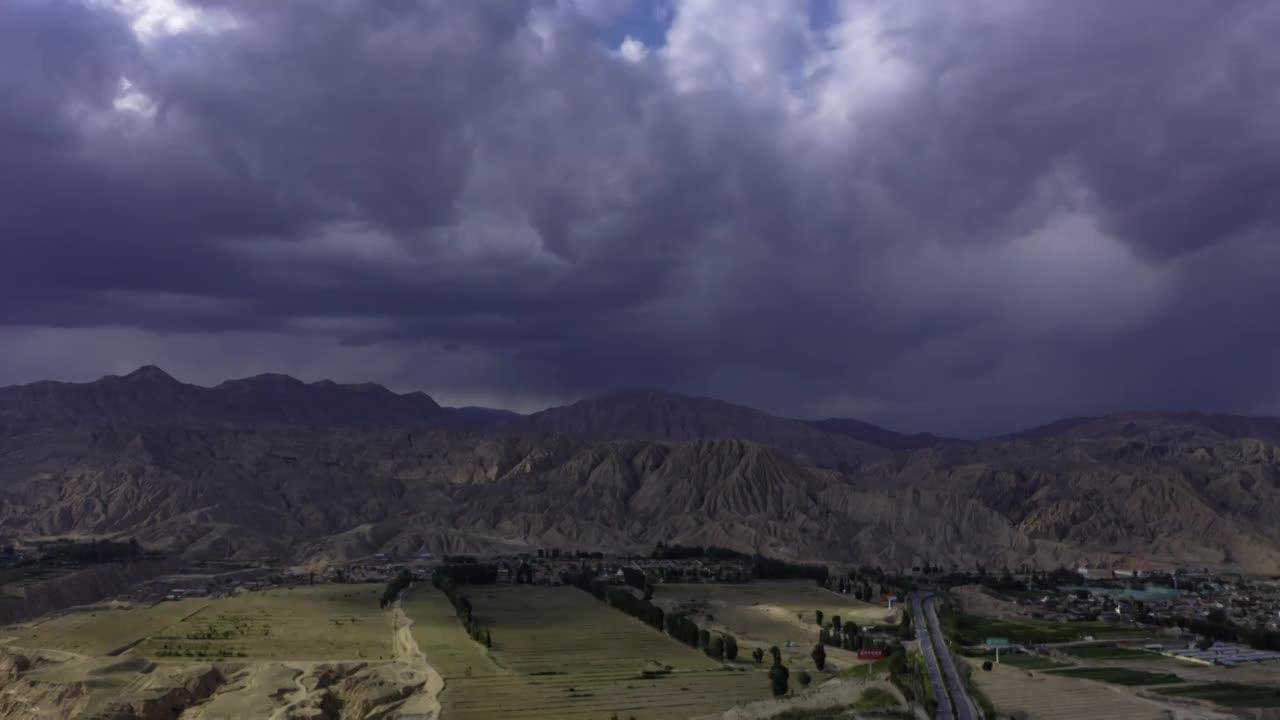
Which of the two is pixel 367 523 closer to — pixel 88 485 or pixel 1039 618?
pixel 88 485

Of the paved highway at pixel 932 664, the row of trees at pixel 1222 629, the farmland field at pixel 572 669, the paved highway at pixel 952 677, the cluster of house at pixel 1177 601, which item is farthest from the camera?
the cluster of house at pixel 1177 601

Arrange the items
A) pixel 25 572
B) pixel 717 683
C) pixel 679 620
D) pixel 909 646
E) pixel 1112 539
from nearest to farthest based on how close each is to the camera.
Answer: pixel 717 683, pixel 909 646, pixel 679 620, pixel 25 572, pixel 1112 539

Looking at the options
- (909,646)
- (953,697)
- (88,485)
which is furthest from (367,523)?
(953,697)

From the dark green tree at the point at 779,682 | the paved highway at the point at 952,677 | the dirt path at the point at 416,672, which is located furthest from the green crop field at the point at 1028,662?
the dirt path at the point at 416,672

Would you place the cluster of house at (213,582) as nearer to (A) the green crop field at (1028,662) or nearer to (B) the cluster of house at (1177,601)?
(A) the green crop field at (1028,662)

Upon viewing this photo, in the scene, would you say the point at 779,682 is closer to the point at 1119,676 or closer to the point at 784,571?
the point at 1119,676
